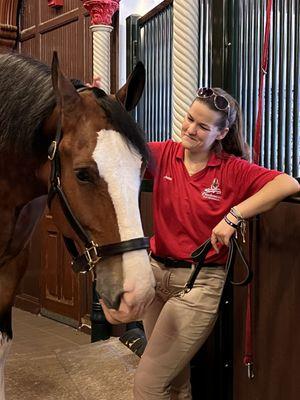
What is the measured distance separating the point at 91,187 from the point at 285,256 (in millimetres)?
840

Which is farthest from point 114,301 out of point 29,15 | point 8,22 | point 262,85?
point 8,22

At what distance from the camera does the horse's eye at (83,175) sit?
1248 millimetres

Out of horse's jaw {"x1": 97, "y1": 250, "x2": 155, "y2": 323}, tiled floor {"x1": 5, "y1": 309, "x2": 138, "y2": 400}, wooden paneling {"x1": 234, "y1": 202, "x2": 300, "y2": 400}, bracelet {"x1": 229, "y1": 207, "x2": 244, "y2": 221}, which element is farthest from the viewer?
tiled floor {"x1": 5, "y1": 309, "x2": 138, "y2": 400}

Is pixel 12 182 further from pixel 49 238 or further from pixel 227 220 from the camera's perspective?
pixel 49 238

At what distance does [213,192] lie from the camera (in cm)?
166

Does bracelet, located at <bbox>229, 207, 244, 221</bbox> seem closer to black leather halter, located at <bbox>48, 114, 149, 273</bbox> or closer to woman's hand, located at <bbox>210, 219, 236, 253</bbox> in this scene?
woman's hand, located at <bbox>210, 219, 236, 253</bbox>

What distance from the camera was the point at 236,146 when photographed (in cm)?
Answer: 174

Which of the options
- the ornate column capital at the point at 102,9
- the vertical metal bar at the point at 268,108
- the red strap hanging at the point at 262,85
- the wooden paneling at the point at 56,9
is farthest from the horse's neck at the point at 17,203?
the wooden paneling at the point at 56,9

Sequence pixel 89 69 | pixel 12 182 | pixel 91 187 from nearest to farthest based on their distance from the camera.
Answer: pixel 91 187 → pixel 12 182 → pixel 89 69

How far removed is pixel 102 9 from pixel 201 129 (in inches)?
85.1

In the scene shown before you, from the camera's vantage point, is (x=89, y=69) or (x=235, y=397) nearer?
(x=235, y=397)

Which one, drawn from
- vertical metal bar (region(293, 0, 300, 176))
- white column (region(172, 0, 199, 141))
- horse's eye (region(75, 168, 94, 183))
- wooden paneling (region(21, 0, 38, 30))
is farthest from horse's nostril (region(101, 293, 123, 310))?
wooden paneling (region(21, 0, 38, 30))

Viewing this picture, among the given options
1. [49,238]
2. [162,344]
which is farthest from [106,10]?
[162,344]

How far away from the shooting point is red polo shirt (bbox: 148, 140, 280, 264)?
1646mm
